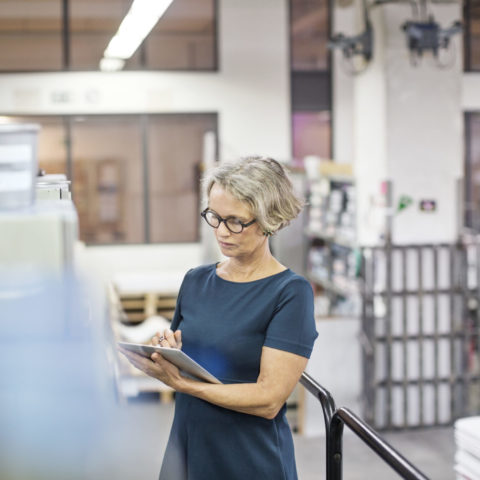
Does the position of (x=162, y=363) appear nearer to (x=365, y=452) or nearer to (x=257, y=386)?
(x=257, y=386)

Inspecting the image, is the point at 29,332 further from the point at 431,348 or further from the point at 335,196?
the point at 335,196

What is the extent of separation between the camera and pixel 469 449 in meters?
2.58

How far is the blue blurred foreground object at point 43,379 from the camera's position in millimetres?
1216

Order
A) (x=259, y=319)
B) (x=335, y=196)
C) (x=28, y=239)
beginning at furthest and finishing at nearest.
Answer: (x=335, y=196), (x=259, y=319), (x=28, y=239)

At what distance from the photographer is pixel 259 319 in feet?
5.57

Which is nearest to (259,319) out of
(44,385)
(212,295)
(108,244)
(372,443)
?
(212,295)

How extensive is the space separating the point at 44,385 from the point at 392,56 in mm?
4921

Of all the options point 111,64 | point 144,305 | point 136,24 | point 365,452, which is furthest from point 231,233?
point 111,64

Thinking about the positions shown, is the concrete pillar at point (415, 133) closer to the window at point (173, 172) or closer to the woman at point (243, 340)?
the window at point (173, 172)

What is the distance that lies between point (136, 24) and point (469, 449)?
322 cm

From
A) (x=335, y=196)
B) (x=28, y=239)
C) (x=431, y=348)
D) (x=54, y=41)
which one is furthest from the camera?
(x=54, y=41)

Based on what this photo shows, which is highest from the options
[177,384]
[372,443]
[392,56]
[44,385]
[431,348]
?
[392,56]

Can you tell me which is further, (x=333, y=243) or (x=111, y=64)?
(x=111, y=64)

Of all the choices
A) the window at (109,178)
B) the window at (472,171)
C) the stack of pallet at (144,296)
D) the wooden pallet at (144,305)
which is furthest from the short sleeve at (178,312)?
the window at (472,171)
